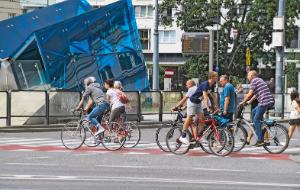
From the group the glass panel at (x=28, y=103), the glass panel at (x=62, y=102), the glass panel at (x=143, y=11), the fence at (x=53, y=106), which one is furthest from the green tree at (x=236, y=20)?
the glass panel at (x=28, y=103)

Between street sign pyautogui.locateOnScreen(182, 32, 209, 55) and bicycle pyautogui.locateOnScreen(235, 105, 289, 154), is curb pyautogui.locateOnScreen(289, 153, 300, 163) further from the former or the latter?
street sign pyautogui.locateOnScreen(182, 32, 209, 55)

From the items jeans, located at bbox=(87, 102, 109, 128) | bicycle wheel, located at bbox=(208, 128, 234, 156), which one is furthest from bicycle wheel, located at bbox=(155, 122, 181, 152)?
jeans, located at bbox=(87, 102, 109, 128)

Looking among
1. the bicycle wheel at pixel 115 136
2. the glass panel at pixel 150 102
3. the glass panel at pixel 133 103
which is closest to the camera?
the bicycle wheel at pixel 115 136

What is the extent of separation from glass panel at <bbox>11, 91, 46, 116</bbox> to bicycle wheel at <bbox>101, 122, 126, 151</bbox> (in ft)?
29.1

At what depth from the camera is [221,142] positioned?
16219mm

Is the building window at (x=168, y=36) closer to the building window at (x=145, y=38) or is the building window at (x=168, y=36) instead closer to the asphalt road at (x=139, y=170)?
the building window at (x=145, y=38)

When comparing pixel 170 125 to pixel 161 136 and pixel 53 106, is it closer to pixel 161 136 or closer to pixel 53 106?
pixel 161 136

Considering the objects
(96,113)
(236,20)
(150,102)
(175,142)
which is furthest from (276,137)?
(236,20)

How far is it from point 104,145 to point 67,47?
15.1 m

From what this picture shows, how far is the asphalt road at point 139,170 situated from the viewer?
11.2m

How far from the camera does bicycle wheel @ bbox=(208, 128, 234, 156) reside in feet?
52.9

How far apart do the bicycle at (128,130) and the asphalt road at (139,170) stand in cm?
38

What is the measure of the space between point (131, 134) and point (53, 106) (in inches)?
370

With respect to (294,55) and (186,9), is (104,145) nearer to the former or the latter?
(186,9)
